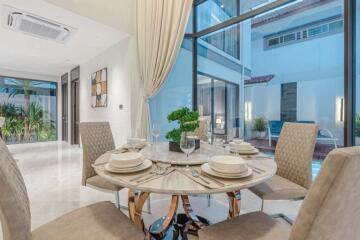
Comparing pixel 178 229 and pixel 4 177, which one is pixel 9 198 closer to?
pixel 4 177

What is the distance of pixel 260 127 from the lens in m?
3.22

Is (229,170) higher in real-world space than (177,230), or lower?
higher

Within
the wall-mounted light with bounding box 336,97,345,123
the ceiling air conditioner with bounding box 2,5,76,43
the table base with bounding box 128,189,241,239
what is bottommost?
the table base with bounding box 128,189,241,239

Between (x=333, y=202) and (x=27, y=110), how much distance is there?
27.8ft

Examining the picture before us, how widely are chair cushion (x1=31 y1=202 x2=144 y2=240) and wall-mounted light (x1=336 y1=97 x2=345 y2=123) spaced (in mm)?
2436

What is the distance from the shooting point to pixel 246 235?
3.34 feet

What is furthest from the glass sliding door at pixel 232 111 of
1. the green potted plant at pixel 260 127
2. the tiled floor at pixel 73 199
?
the tiled floor at pixel 73 199

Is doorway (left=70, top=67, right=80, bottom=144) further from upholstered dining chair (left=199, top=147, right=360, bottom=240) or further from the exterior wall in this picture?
upholstered dining chair (left=199, top=147, right=360, bottom=240)

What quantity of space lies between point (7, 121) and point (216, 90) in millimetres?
6714

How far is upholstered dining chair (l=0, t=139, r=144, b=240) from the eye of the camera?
0.80 m

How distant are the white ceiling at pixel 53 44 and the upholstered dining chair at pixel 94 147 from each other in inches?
76.9

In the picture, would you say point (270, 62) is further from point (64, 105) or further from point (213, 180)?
point (64, 105)

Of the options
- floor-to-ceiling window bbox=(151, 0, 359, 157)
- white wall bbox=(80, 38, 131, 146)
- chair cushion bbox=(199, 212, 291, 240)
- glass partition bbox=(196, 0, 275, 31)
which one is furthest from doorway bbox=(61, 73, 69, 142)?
chair cushion bbox=(199, 212, 291, 240)

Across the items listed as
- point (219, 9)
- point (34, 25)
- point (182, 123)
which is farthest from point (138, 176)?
point (34, 25)
